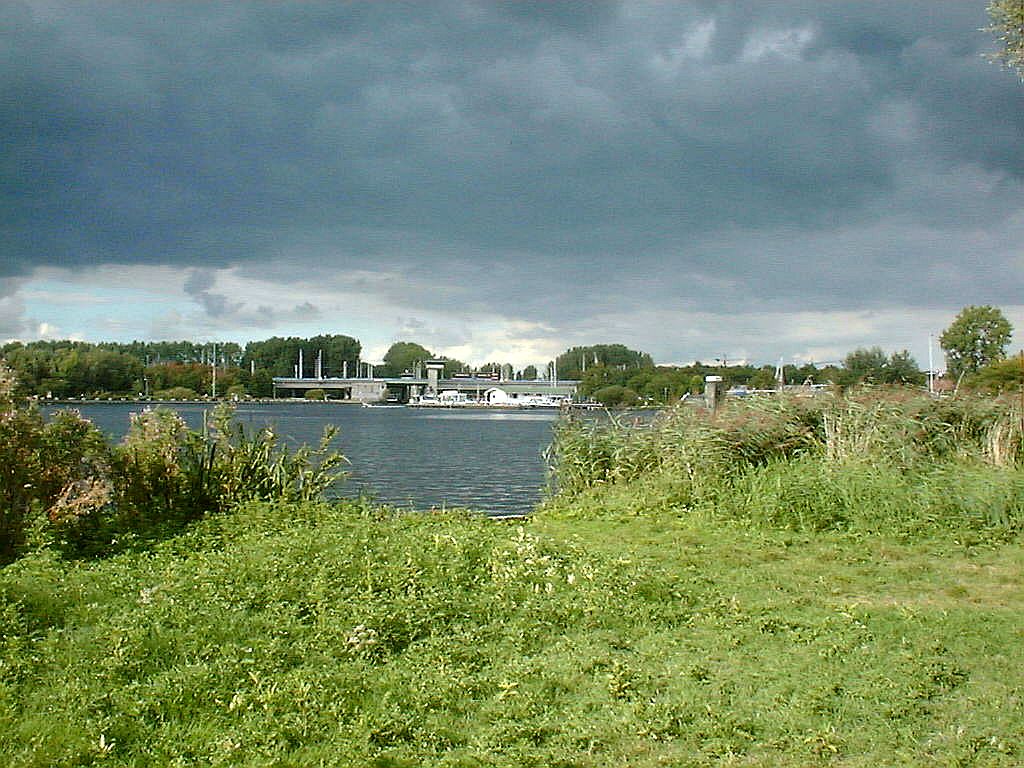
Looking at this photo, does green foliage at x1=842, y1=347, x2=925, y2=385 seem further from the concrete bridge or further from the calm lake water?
the concrete bridge

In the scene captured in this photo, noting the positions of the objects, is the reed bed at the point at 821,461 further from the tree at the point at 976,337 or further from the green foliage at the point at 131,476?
the tree at the point at 976,337

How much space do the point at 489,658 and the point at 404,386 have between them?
97.2m

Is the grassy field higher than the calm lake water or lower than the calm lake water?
higher

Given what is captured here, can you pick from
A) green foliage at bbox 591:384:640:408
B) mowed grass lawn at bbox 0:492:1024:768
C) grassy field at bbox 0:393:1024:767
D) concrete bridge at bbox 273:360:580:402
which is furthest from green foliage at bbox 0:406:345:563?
concrete bridge at bbox 273:360:580:402

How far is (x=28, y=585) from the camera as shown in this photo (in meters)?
6.30

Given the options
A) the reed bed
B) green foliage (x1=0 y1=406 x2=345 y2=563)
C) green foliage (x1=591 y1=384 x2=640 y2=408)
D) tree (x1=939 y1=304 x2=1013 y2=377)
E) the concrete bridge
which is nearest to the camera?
green foliage (x1=0 y1=406 x2=345 y2=563)

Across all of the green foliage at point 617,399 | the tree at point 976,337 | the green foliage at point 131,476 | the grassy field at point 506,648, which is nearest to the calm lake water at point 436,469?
the green foliage at point 131,476

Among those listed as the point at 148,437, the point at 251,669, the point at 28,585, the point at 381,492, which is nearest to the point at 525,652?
the point at 251,669

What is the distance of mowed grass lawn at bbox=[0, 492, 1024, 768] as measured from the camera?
14.6 feet

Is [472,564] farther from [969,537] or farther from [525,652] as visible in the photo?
[969,537]

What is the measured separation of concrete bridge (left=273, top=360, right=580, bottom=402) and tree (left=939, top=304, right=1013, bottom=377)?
169 ft

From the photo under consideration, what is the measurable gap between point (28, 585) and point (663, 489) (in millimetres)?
7916

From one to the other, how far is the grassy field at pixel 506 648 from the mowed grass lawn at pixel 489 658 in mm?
18

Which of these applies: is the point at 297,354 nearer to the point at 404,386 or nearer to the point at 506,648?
the point at 404,386
